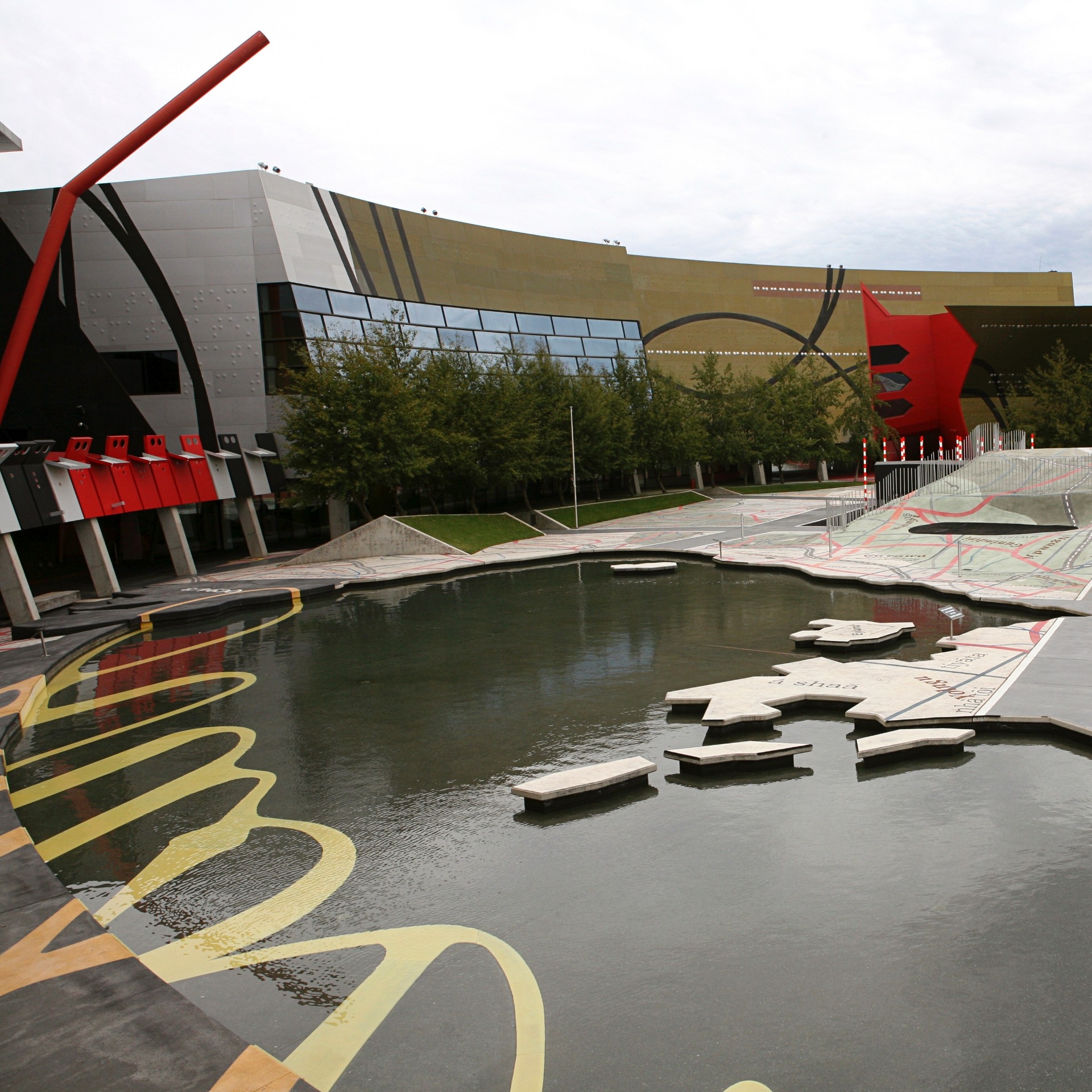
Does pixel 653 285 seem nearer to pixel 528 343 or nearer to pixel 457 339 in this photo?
pixel 528 343

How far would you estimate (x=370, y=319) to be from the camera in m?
44.8

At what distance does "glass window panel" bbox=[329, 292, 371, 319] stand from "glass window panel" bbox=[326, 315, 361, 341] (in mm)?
284

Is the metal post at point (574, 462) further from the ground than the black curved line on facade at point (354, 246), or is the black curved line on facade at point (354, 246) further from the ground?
the black curved line on facade at point (354, 246)

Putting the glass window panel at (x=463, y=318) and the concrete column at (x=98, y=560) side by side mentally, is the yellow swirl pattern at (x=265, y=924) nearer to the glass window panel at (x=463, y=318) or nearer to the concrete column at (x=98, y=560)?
the concrete column at (x=98, y=560)

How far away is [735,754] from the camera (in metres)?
11.6

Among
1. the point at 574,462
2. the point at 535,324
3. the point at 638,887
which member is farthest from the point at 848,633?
the point at 535,324

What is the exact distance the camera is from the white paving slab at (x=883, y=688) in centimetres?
1293

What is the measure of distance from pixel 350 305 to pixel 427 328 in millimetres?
5535

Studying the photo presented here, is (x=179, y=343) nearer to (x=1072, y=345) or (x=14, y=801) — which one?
(x=14, y=801)

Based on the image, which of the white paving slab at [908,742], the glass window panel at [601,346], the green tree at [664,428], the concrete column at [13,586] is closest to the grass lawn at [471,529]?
the green tree at [664,428]

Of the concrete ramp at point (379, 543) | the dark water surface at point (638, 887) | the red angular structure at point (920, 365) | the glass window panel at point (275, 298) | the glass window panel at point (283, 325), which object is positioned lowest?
the dark water surface at point (638, 887)

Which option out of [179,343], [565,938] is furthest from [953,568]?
[179,343]

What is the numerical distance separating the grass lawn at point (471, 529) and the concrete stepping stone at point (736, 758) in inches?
1023

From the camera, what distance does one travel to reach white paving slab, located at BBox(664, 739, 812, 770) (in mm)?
11570
